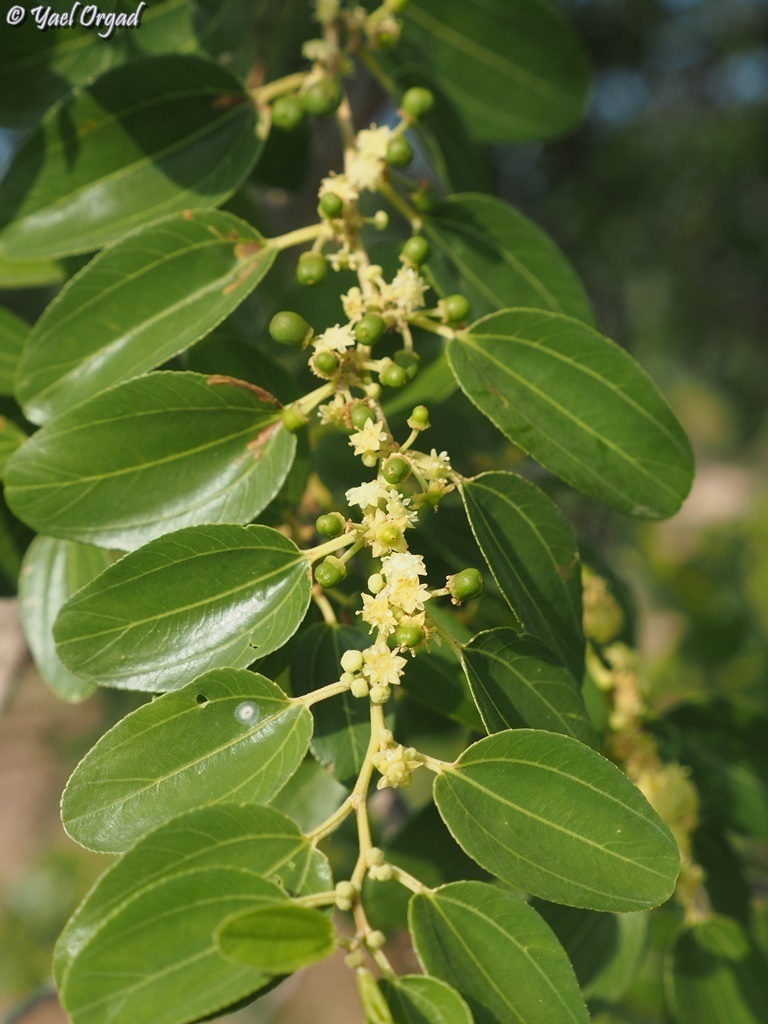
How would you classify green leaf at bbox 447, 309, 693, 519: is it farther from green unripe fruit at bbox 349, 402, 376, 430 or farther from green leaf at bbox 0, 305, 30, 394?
green leaf at bbox 0, 305, 30, 394

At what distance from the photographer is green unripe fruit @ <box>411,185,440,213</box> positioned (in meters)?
1.22

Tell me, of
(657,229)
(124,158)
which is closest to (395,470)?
(124,158)

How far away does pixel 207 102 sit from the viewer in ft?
4.10

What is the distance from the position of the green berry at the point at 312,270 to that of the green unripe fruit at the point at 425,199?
0.23 m

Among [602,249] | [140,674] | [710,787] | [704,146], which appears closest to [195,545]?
[140,674]

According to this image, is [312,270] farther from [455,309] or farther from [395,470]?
[395,470]

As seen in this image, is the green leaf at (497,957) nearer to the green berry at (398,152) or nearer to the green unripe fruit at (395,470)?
the green unripe fruit at (395,470)

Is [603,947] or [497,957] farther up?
[497,957]

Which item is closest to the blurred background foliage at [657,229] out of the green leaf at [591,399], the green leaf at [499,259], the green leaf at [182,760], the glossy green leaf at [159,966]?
the green leaf at [499,259]

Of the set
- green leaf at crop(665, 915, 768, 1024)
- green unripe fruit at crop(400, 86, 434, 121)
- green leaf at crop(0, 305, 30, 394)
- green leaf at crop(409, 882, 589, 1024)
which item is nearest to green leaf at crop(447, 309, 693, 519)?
green unripe fruit at crop(400, 86, 434, 121)

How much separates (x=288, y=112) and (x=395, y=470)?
61 cm

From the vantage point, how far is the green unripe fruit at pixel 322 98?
1.17 metres

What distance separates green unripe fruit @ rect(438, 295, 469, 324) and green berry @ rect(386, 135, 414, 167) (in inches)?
7.3

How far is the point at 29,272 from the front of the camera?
4.42 feet
